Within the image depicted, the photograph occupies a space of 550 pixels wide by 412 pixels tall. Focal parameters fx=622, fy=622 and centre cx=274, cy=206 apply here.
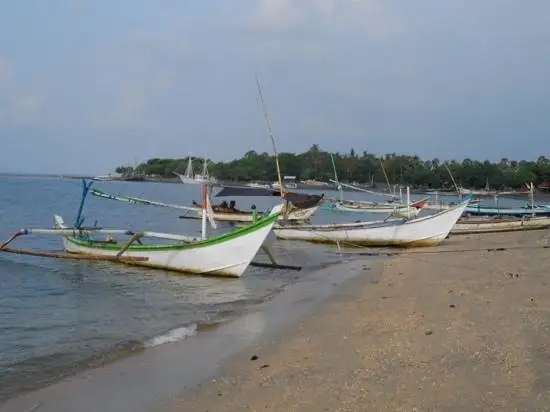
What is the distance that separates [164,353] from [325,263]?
11491 millimetres

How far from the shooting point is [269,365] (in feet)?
24.1

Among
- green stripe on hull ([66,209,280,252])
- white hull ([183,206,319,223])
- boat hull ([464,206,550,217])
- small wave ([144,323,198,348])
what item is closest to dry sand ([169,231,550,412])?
small wave ([144,323,198,348])

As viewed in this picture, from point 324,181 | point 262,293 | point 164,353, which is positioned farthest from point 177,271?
point 324,181

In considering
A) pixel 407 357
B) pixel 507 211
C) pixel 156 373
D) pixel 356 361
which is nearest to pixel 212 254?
pixel 156 373

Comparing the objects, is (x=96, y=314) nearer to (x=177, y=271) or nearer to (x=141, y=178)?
(x=177, y=271)

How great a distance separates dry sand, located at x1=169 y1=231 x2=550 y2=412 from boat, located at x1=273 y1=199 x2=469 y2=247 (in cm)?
1070

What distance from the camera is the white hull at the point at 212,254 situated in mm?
15125

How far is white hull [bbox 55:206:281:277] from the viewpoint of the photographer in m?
15.1

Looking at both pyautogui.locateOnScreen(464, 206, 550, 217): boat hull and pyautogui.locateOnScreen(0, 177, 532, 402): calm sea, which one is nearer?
pyautogui.locateOnScreen(0, 177, 532, 402): calm sea

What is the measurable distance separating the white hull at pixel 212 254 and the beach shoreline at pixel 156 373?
3814mm

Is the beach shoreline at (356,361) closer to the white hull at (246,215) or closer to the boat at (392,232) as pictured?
the boat at (392,232)

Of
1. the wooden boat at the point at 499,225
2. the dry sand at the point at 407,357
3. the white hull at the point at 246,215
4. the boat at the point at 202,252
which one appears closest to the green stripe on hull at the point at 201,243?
the boat at the point at 202,252

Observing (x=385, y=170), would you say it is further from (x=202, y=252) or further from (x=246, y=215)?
(x=202, y=252)

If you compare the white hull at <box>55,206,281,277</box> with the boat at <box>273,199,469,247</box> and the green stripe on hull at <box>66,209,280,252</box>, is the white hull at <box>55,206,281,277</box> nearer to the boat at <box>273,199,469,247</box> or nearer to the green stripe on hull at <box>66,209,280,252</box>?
the green stripe on hull at <box>66,209,280,252</box>
